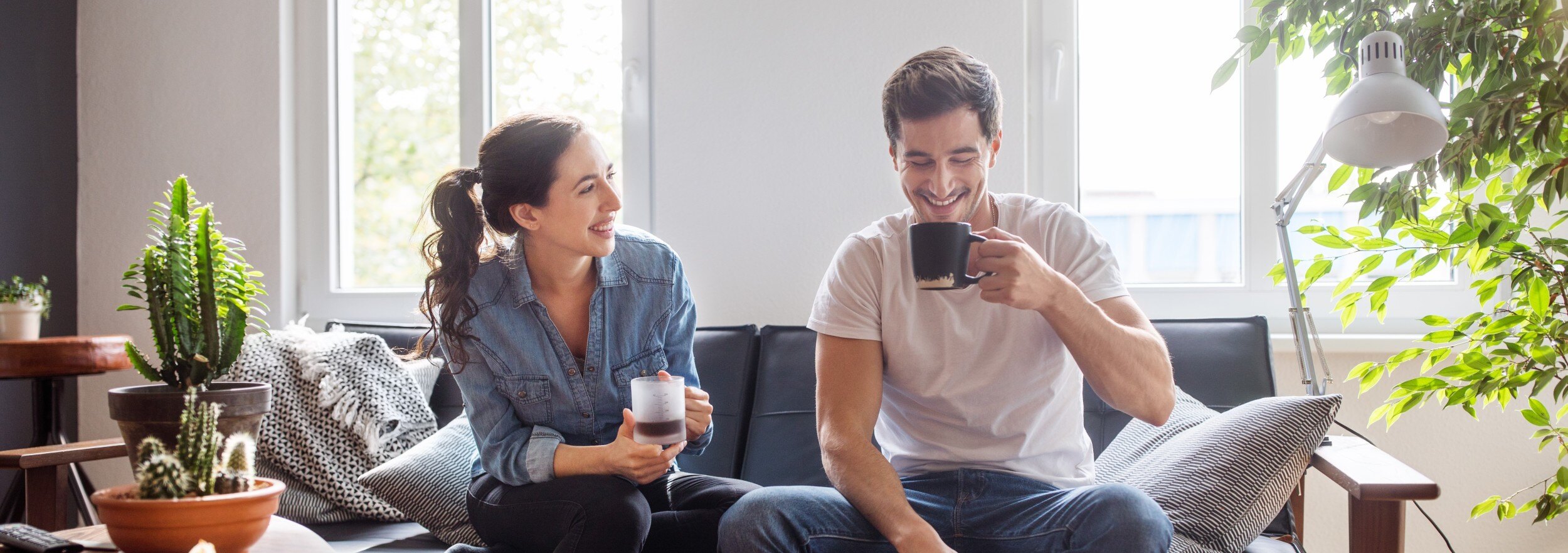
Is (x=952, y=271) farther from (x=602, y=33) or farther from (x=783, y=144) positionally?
(x=602, y=33)

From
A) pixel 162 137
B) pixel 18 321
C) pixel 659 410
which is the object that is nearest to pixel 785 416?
pixel 659 410

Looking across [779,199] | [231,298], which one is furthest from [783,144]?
[231,298]

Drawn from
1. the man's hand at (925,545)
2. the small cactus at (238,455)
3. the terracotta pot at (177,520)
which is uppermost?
the small cactus at (238,455)

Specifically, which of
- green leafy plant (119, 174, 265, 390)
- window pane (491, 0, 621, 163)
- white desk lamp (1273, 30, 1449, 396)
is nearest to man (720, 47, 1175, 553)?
white desk lamp (1273, 30, 1449, 396)

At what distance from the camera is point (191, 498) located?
3.43 ft

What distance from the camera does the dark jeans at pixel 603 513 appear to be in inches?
59.8

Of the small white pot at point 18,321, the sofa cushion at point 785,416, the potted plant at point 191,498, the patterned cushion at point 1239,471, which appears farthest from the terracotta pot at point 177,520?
the small white pot at point 18,321

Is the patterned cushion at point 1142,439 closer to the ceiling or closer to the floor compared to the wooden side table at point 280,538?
closer to the ceiling

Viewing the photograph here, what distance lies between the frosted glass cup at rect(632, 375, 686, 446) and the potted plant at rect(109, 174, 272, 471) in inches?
19.7

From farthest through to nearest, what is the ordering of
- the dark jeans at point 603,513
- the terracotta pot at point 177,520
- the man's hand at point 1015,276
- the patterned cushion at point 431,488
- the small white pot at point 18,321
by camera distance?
the small white pot at point 18,321 → the patterned cushion at point 431,488 → the dark jeans at point 603,513 → the man's hand at point 1015,276 → the terracotta pot at point 177,520

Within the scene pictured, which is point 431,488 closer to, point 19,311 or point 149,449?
point 149,449

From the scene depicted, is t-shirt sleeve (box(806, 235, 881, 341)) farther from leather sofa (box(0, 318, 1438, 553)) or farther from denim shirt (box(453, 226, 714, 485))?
leather sofa (box(0, 318, 1438, 553))

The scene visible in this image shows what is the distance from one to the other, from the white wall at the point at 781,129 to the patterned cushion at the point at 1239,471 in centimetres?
90

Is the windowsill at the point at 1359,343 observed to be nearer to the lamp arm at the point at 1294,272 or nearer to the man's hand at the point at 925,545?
the lamp arm at the point at 1294,272
